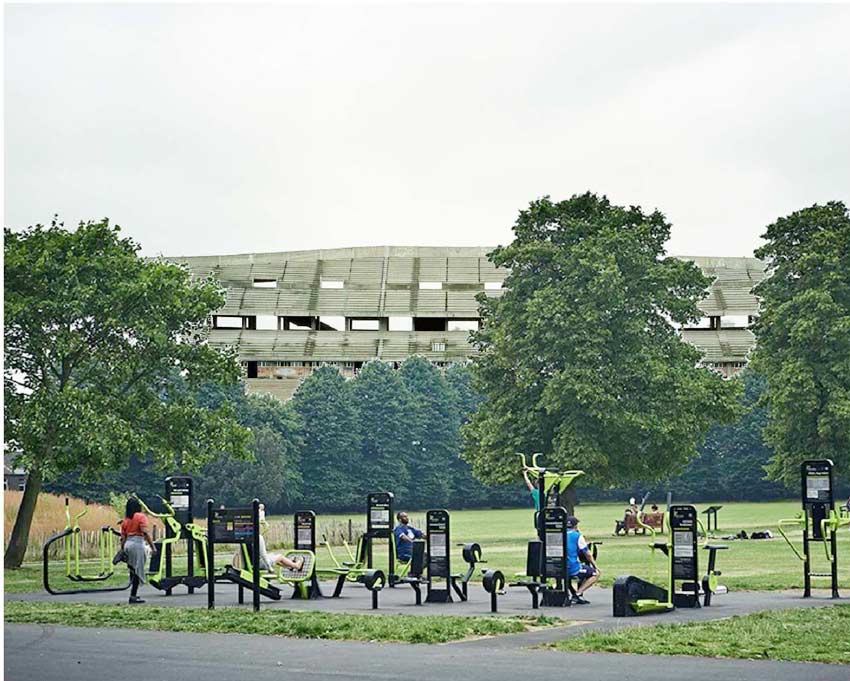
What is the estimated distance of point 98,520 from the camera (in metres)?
47.4

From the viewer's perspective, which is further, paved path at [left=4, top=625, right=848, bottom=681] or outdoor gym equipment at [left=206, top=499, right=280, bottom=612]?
outdoor gym equipment at [left=206, top=499, right=280, bottom=612]

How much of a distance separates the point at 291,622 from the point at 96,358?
64.6 ft

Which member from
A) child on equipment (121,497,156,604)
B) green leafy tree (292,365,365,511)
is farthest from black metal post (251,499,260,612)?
green leafy tree (292,365,365,511)

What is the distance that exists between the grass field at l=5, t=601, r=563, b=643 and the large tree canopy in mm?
28619

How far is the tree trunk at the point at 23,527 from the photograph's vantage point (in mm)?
34781

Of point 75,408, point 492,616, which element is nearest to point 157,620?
point 492,616

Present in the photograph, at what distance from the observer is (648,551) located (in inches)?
1460

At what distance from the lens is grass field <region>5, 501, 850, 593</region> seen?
89.2ft

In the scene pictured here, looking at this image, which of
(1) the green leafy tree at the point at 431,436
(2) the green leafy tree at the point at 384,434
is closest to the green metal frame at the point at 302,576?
(2) the green leafy tree at the point at 384,434

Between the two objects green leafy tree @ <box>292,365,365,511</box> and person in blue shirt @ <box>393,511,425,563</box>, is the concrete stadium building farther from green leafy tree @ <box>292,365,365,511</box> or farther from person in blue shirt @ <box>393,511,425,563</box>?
person in blue shirt @ <box>393,511,425,563</box>


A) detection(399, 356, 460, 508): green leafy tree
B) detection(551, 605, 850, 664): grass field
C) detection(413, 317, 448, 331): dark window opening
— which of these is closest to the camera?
detection(551, 605, 850, 664): grass field

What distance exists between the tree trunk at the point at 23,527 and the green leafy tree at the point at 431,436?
2051 inches

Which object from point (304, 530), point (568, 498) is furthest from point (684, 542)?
point (568, 498)

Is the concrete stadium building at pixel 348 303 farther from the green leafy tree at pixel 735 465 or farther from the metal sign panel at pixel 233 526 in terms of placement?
the metal sign panel at pixel 233 526
